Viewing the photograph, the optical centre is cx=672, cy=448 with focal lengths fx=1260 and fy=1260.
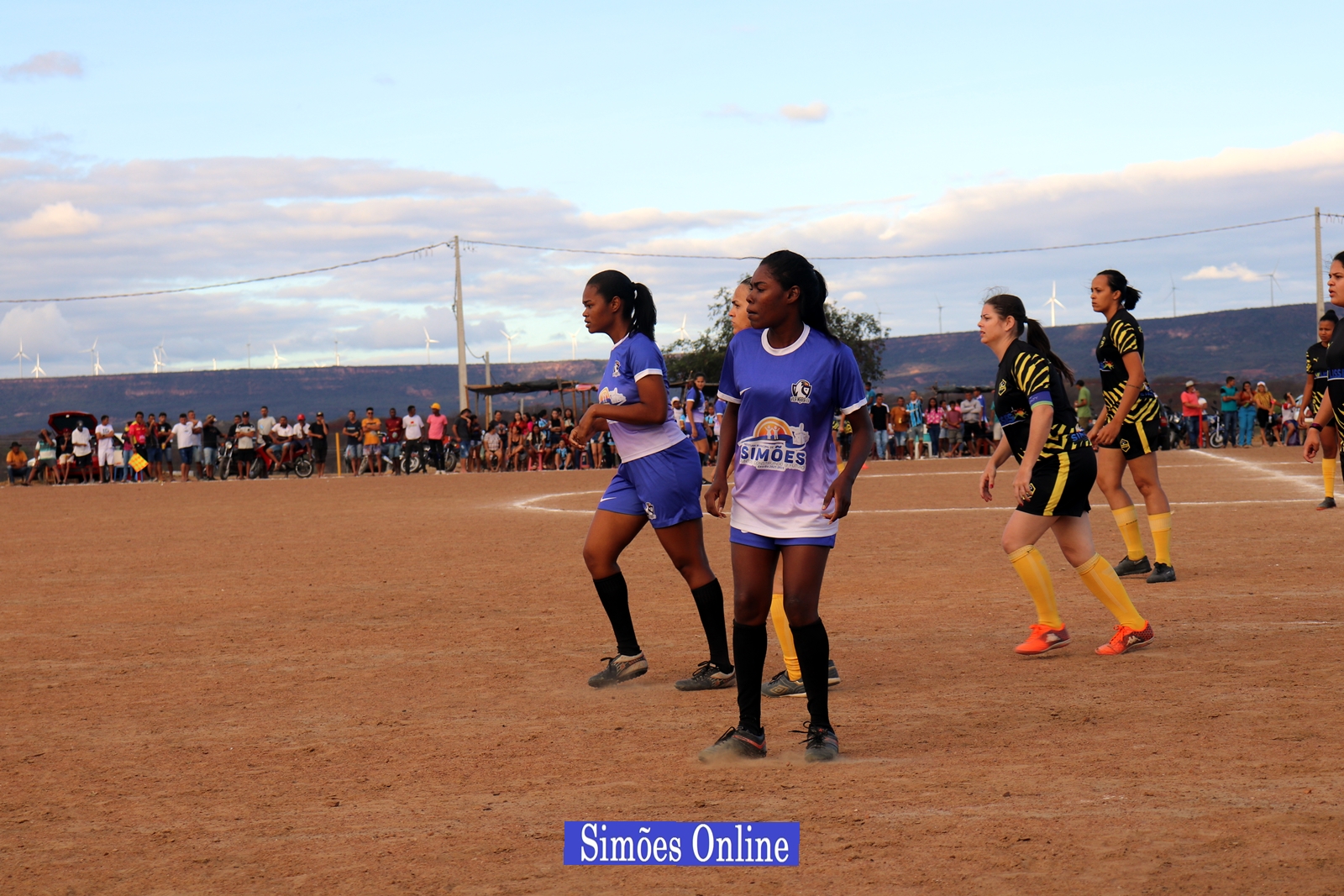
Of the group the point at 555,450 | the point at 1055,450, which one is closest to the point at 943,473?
the point at 555,450

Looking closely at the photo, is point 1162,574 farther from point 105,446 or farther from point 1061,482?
point 105,446

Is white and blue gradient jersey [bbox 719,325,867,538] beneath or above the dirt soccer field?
above

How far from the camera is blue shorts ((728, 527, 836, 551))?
14.8ft

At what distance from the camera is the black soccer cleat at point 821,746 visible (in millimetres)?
4422

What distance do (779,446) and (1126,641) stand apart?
278 cm

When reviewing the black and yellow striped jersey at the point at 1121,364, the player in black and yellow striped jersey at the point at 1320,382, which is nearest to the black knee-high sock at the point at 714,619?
the black and yellow striped jersey at the point at 1121,364

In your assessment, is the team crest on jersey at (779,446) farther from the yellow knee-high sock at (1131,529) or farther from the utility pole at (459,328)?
the utility pole at (459,328)

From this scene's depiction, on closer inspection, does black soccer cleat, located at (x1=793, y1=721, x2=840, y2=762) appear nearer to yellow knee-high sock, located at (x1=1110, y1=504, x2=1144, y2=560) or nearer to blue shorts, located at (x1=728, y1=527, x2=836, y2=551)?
blue shorts, located at (x1=728, y1=527, x2=836, y2=551)

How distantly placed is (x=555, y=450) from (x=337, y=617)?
24184mm

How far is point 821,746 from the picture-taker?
4449 millimetres

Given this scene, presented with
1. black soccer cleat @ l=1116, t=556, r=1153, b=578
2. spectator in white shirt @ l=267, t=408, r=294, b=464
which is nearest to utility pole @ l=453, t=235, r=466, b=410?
spectator in white shirt @ l=267, t=408, r=294, b=464

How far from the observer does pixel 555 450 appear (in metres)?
32.4

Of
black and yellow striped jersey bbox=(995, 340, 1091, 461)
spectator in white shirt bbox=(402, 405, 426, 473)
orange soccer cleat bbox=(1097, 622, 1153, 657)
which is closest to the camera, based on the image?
black and yellow striped jersey bbox=(995, 340, 1091, 461)

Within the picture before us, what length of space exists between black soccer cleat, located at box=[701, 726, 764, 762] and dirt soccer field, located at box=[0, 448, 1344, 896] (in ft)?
0.20
